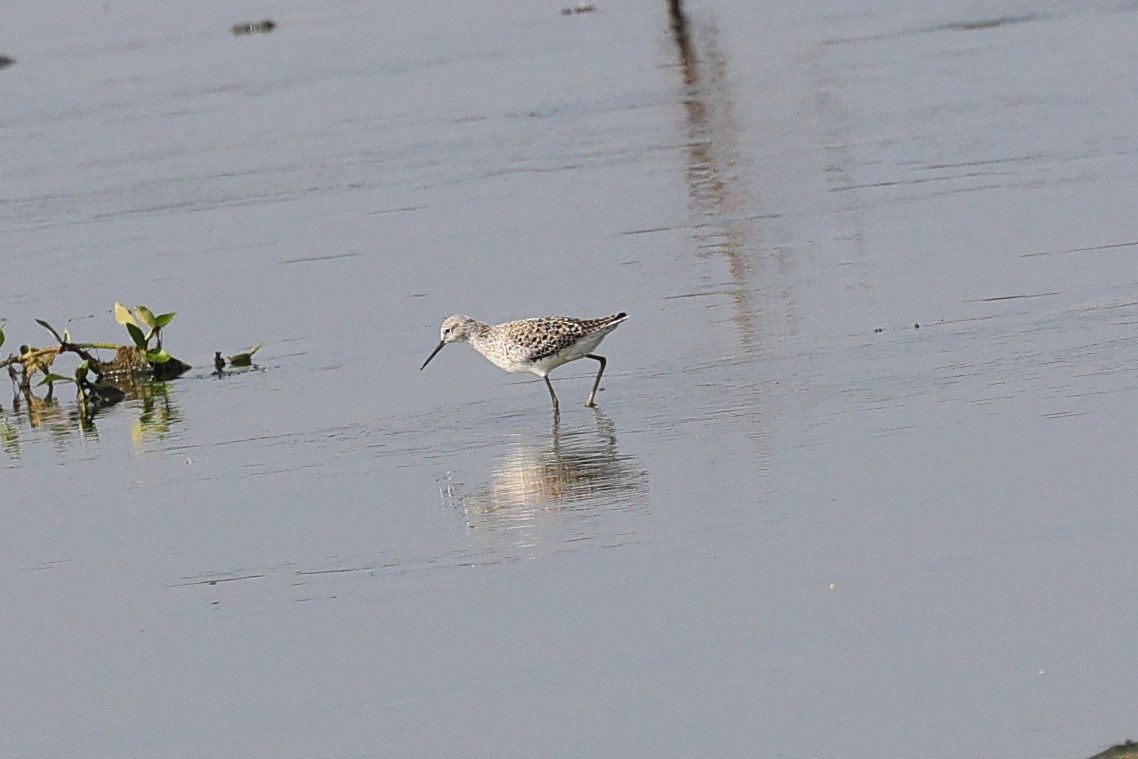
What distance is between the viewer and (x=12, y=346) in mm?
14758

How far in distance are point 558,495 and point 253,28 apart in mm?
32279

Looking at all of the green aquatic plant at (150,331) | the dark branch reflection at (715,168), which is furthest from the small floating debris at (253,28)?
the green aquatic plant at (150,331)

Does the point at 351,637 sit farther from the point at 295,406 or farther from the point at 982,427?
the point at 295,406

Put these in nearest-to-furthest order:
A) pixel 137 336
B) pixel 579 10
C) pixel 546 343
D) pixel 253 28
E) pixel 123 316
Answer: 1. pixel 546 343
2. pixel 137 336
3. pixel 123 316
4. pixel 579 10
5. pixel 253 28

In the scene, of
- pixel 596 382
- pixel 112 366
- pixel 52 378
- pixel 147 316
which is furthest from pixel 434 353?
pixel 52 378

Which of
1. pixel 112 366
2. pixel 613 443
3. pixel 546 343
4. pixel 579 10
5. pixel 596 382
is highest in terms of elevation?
pixel 579 10

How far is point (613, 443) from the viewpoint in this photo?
1070 cm

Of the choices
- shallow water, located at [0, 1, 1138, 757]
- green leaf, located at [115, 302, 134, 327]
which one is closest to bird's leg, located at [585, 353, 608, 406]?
shallow water, located at [0, 1, 1138, 757]

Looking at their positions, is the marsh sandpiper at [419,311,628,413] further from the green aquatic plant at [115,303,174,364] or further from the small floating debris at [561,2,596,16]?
the small floating debris at [561,2,596,16]

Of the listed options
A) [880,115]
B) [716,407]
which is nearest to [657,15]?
[880,115]

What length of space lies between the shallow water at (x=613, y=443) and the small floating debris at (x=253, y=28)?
54.2 ft

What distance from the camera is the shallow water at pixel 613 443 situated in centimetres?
708

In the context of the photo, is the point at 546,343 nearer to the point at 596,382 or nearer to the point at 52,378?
the point at 596,382

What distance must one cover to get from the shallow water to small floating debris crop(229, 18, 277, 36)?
1652 cm
